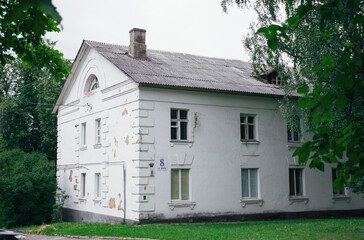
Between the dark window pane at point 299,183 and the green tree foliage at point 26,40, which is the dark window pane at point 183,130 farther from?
the green tree foliage at point 26,40

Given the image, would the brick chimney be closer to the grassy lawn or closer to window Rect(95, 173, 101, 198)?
window Rect(95, 173, 101, 198)

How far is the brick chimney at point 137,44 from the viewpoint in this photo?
22.5 m

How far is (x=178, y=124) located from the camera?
2047 cm

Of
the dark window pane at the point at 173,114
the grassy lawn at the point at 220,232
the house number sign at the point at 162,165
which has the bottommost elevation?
the grassy lawn at the point at 220,232

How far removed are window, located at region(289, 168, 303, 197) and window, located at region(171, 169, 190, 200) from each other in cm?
651

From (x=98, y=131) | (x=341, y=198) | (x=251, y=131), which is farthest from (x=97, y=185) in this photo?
(x=341, y=198)

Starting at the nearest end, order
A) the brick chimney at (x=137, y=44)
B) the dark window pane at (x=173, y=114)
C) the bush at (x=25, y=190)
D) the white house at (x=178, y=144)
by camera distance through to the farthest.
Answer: the white house at (x=178, y=144), the dark window pane at (x=173, y=114), the brick chimney at (x=137, y=44), the bush at (x=25, y=190)

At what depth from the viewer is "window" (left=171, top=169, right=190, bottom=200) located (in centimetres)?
1988

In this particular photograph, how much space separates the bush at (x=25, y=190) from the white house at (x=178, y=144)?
1.58 metres

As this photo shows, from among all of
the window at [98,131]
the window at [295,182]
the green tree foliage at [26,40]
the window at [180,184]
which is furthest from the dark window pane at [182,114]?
the green tree foliage at [26,40]

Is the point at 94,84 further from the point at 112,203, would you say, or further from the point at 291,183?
the point at 291,183

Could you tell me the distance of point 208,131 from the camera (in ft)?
69.2

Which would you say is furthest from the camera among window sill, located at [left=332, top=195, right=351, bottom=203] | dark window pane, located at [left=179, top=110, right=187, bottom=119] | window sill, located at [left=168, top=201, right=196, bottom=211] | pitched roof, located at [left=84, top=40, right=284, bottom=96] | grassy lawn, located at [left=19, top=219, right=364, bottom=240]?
window sill, located at [left=332, top=195, right=351, bottom=203]

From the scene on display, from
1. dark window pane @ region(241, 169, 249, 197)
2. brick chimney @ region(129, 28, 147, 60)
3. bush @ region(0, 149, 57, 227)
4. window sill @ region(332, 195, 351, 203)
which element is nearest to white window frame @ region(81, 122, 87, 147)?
bush @ region(0, 149, 57, 227)
